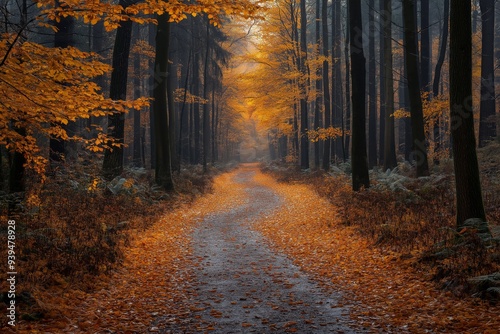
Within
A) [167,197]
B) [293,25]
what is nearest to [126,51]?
[167,197]

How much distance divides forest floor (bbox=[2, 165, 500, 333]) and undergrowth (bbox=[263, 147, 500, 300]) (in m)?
0.29

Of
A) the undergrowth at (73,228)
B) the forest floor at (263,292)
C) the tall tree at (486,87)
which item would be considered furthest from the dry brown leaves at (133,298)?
the tall tree at (486,87)

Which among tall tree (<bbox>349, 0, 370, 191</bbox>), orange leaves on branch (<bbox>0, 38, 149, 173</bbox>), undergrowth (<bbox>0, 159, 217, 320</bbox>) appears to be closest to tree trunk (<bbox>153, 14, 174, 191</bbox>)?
undergrowth (<bbox>0, 159, 217, 320</bbox>)

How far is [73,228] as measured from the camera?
29.2 ft

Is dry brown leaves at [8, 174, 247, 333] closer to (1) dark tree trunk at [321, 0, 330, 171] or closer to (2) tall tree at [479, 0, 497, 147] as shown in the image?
(1) dark tree trunk at [321, 0, 330, 171]

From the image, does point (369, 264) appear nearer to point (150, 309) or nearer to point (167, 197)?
point (150, 309)

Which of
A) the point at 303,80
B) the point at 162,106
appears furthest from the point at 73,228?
the point at 303,80

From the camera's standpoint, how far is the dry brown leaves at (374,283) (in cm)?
479

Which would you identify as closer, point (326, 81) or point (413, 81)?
point (413, 81)

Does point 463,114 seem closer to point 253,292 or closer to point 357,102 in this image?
point 253,292

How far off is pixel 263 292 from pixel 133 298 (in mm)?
2148

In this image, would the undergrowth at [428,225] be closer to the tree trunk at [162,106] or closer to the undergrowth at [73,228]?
the undergrowth at [73,228]

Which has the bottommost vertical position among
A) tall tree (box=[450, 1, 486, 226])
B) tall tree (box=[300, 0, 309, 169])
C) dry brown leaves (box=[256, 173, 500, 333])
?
dry brown leaves (box=[256, 173, 500, 333])

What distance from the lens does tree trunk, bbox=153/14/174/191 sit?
16094 mm
